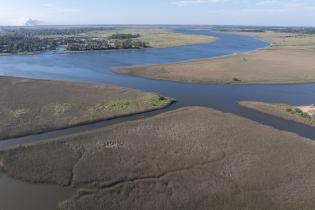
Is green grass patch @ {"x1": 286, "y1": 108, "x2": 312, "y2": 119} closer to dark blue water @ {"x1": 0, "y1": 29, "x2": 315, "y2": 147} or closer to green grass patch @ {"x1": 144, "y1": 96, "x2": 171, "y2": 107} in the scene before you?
dark blue water @ {"x1": 0, "y1": 29, "x2": 315, "y2": 147}

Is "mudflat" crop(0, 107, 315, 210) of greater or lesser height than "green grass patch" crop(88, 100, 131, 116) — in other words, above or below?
below

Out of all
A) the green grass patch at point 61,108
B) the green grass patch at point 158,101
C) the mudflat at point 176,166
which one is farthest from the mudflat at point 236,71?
the mudflat at point 176,166

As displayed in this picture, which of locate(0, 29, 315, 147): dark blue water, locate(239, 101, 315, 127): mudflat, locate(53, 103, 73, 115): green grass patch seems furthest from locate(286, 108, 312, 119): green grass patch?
locate(53, 103, 73, 115): green grass patch

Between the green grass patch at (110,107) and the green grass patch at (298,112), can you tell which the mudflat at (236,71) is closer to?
the green grass patch at (298,112)

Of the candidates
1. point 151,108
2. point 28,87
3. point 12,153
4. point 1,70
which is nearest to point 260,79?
point 151,108

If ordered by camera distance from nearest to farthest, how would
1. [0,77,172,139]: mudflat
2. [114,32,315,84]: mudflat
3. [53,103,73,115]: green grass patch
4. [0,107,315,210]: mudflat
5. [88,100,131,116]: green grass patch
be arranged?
[0,107,315,210]: mudflat
[0,77,172,139]: mudflat
[53,103,73,115]: green grass patch
[88,100,131,116]: green grass patch
[114,32,315,84]: mudflat

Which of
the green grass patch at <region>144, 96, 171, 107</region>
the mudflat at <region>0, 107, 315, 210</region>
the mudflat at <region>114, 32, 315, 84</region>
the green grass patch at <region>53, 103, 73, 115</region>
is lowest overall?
the mudflat at <region>0, 107, 315, 210</region>

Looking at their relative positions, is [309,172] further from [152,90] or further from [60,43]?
[60,43]

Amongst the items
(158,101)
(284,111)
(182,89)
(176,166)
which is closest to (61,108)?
(158,101)

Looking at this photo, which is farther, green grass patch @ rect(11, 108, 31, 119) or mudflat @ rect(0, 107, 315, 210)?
green grass patch @ rect(11, 108, 31, 119)
